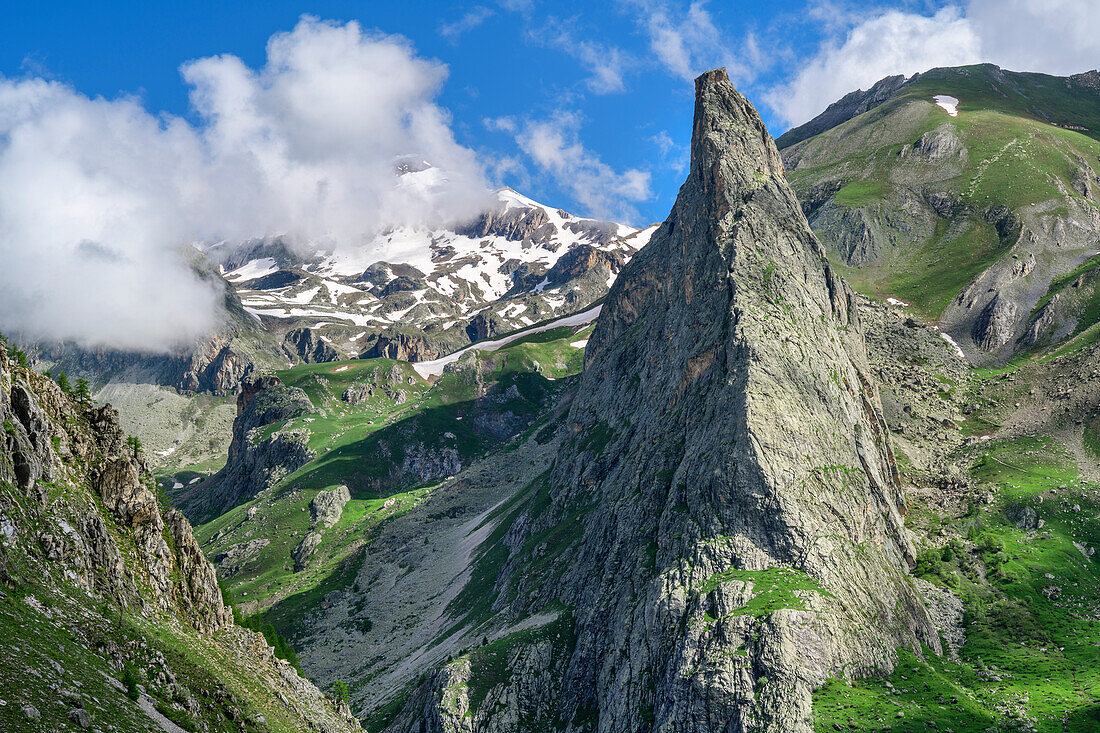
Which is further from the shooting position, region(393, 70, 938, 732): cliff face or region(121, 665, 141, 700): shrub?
region(393, 70, 938, 732): cliff face

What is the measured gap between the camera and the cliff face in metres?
72.8

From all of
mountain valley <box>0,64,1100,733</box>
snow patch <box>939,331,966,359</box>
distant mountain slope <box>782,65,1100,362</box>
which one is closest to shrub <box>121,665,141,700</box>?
mountain valley <box>0,64,1100,733</box>

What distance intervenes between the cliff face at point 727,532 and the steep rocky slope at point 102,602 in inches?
1555

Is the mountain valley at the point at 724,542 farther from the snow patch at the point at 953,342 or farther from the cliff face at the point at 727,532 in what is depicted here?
the snow patch at the point at 953,342

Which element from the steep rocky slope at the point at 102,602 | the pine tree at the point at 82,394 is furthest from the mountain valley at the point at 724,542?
the pine tree at the point at 82,394

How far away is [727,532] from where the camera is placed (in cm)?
8419

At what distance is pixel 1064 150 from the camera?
7815 inches

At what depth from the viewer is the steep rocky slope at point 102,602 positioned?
25406mm

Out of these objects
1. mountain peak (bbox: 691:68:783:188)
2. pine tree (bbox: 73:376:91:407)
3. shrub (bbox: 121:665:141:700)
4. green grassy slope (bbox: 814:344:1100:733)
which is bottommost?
green grassy slope (bbox: 814:344:1100:733)

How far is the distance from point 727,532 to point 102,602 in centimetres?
6812

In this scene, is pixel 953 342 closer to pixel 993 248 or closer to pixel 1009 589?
pixel 993 248

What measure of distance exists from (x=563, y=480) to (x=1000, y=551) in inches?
3245

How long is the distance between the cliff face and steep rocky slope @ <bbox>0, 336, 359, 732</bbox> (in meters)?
39.5

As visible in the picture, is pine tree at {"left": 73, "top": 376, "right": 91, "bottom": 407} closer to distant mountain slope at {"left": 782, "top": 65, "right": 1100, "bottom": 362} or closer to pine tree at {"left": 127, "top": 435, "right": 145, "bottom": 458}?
pine tree at {"left": 127, "top": 435, "right": 145, "bottom": 458}
